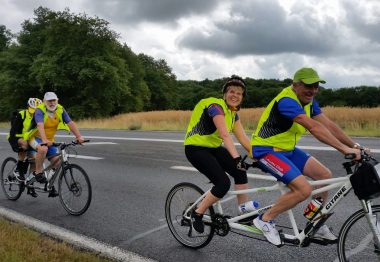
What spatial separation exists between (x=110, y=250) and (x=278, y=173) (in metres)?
2.11

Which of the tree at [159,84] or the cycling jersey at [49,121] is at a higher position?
the tree at [159,84]

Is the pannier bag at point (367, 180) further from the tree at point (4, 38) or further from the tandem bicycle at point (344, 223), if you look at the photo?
the tree at point (4, 38)

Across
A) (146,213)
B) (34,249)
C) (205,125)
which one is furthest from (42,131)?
(205,125)

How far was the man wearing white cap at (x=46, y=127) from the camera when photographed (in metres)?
6.48

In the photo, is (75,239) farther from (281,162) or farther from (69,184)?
(281,162)

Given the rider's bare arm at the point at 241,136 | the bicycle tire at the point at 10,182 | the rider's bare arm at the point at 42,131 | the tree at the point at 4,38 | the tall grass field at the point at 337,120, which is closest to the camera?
the rider's bare arm at the point at 241,136

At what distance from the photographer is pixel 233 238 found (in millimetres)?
4934

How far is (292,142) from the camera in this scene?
160 inches

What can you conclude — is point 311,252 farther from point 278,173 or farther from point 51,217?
point 51,217

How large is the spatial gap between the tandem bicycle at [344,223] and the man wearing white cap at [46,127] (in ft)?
8.42

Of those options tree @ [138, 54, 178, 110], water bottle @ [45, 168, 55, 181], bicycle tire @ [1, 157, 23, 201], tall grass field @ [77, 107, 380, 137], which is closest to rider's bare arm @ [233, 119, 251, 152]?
water bottle @ [45, 168, 55, 181]

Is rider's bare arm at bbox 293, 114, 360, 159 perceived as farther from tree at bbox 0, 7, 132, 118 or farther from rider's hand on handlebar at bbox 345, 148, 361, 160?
tree at bbox 0, 7, 132, 118

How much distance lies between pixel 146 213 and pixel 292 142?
2.93m

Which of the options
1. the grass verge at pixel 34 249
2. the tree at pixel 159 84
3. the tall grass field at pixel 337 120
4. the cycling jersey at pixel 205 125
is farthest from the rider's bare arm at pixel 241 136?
the tree at pixel 159 84
